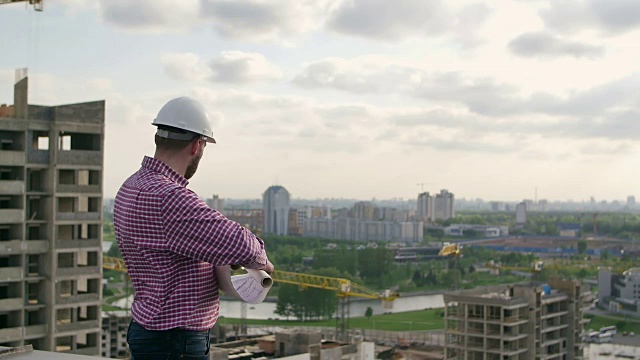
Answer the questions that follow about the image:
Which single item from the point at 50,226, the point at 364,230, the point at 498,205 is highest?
the point at 498,205

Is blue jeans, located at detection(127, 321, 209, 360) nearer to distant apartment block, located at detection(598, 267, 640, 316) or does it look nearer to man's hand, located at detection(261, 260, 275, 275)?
man's hand, located at detection(261, 260, 275, 275)

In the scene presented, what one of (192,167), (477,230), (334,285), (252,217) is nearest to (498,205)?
(477,230)

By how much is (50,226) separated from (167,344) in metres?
5.13

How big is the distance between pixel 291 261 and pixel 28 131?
25041 mm

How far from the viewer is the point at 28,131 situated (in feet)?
18.5

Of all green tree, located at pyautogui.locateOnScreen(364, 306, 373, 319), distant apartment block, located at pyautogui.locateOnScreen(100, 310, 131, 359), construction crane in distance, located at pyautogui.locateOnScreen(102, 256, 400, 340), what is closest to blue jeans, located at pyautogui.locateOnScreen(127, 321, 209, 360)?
distant apartment block, located at pyautogui.locateOnScreen(100, 310, 131, 359)

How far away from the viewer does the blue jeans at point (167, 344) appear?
2.60 ft

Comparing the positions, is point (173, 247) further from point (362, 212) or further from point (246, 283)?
point (362, 212)

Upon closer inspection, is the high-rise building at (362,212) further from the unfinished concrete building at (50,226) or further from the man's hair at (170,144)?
the man's hair at (170,144)

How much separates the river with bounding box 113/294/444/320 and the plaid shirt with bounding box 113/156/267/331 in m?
22.1

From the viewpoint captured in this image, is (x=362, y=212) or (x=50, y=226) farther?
(x=362, y=212)

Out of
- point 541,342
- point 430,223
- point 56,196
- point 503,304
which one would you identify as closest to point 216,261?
point 56,196

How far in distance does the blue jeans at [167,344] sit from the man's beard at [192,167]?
15 cm

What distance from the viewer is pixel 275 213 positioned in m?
44.8
